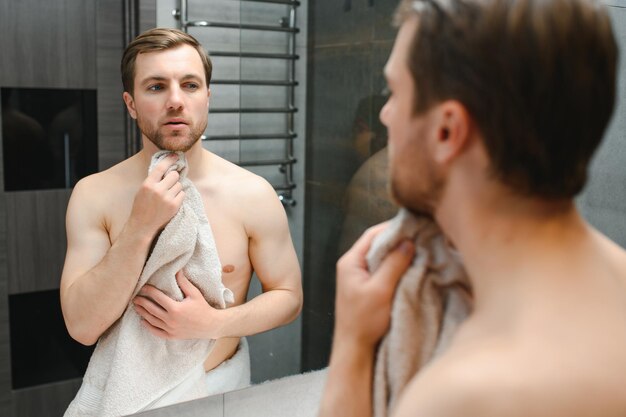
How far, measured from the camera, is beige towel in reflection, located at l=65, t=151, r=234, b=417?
1.21m

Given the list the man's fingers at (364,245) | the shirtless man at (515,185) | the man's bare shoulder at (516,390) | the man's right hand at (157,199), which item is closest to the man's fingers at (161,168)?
the man's right hand at (157,199)

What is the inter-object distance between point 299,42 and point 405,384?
0.82m

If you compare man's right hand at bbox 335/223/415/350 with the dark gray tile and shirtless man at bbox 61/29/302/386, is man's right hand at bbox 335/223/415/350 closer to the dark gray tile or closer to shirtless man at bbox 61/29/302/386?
shirtless man at bbox 61/29/302/386

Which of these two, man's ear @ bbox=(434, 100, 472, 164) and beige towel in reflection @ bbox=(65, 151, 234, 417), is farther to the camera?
beige towel in reflection @ bbox=(65, 151, 234, 417)

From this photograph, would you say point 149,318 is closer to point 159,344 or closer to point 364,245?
point 159,344

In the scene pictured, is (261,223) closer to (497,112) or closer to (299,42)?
(299,42)

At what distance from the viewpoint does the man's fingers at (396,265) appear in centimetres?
79

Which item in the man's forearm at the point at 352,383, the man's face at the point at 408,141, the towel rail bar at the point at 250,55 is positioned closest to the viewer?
the man's face at the point at 408,141

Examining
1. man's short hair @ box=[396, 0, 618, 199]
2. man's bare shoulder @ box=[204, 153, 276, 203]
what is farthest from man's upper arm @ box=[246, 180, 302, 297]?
man's short hair @ box=[396, 0, 618, 199]

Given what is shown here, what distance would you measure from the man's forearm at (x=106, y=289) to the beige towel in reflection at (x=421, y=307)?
554 mm

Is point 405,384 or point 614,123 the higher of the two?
point 614,123

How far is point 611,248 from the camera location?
30.2 inches

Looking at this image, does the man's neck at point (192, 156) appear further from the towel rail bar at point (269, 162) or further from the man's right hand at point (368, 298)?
the man's right hand at point (368, 298)

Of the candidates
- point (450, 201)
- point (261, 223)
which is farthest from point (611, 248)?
point (261, 223)
